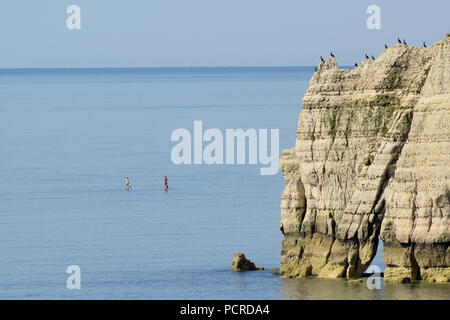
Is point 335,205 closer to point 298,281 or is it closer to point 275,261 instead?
point 298,281

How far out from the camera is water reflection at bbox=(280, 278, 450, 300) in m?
73.4

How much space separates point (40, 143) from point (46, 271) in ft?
271

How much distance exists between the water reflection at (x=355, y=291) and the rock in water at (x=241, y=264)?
5022mm

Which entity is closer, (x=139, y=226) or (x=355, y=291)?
(x=355, y=291)

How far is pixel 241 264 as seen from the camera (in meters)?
83.9

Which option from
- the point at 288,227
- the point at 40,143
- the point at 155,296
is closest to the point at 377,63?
the point at 288,227

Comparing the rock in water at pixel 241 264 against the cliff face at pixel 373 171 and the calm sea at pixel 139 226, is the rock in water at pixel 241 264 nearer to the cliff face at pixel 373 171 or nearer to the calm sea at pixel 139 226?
the calm sea at pixel 139 226

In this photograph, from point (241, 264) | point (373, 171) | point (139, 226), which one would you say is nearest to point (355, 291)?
point (373, 171)

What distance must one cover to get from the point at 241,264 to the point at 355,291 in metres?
9.08

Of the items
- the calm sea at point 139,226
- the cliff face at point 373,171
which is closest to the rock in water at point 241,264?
the calm sea at point 139,226

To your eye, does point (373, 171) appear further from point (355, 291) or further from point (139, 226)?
point (139, 226)

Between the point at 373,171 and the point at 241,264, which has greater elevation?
the point at 373,171

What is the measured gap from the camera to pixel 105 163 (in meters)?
145

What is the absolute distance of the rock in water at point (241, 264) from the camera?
8381 cm
